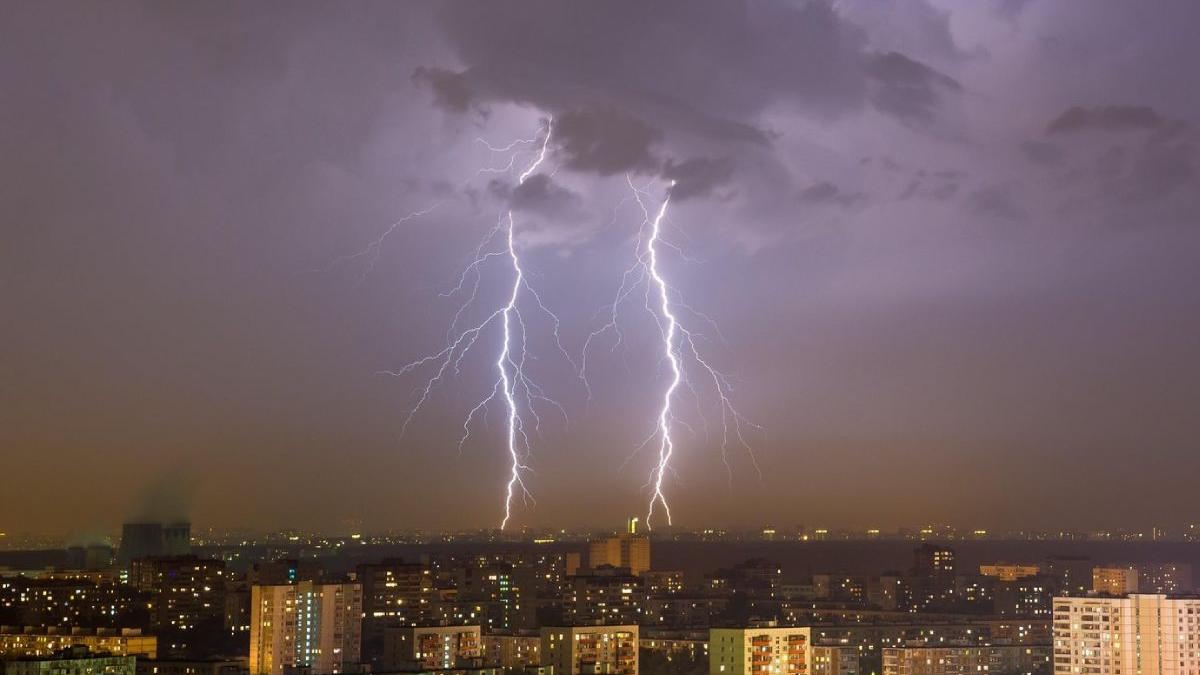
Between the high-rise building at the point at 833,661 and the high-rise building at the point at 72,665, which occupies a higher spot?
the high-rise building at the point at 72,665

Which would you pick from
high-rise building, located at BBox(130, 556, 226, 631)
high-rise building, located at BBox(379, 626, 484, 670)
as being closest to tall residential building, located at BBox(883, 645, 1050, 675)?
high-rise building, located at BBox(379, 626, 484, 670)

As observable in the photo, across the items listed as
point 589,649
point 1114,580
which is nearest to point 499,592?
point 1114,580

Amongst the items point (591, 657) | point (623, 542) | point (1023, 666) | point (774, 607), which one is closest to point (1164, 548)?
point (623, 542)

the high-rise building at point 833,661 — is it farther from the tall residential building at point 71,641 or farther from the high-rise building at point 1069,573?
the high-rise building at point 1069,573

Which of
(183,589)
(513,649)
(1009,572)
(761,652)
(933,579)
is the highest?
(1009,572)

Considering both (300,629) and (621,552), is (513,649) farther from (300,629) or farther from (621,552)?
(621,552)

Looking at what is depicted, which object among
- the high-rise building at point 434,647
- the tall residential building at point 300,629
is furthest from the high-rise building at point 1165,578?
the tall residential building at point 300,629

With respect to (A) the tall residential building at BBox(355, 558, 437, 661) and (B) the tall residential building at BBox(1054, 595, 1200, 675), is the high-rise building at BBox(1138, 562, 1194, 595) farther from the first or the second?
(B) the tall residential building at BBox(1054, 595, 1200, 675)
